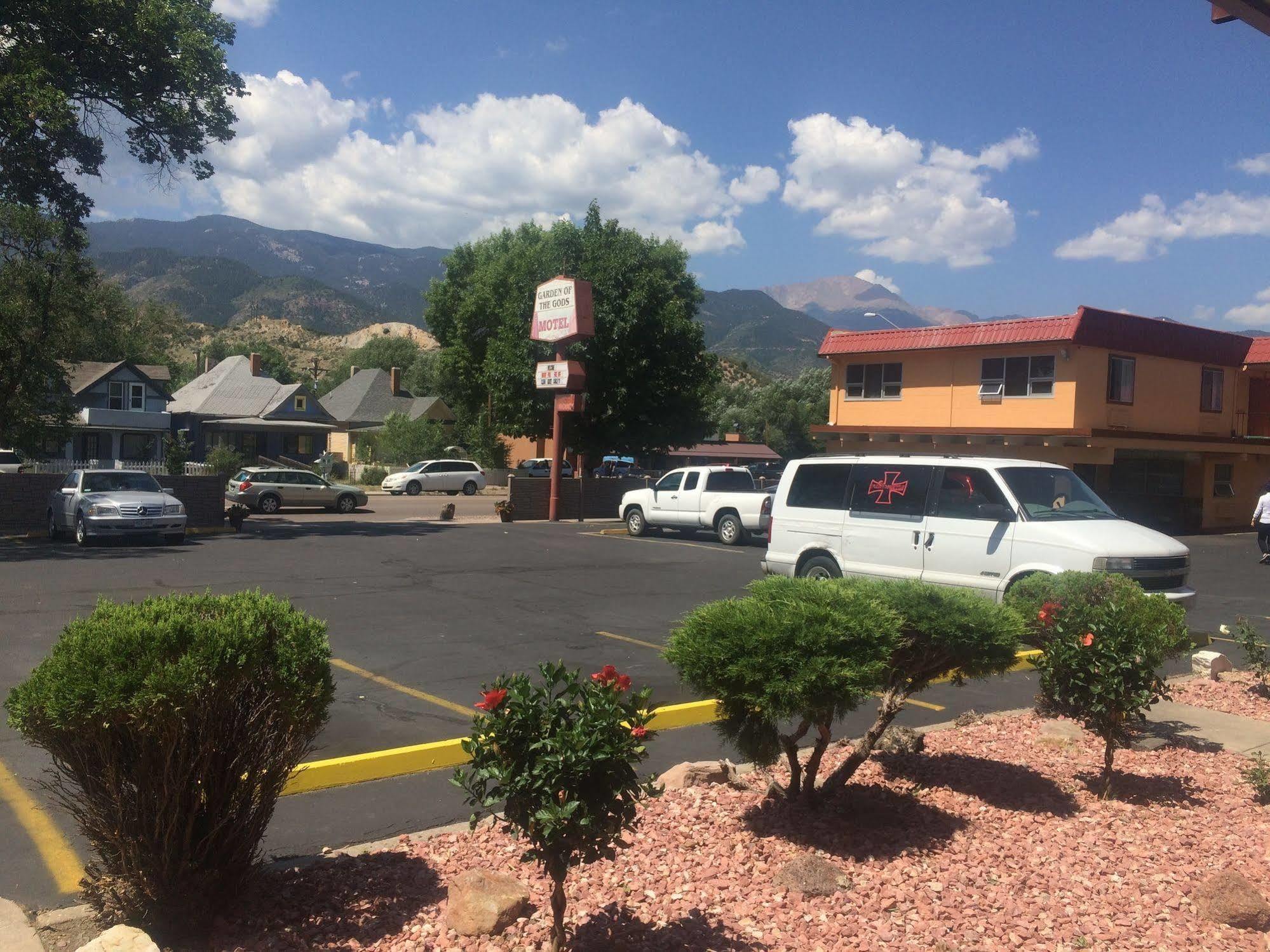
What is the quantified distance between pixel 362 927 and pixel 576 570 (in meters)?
13.8

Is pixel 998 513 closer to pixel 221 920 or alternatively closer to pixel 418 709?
pixel 418 709

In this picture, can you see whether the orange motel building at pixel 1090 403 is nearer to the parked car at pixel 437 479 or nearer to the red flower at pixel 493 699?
the parked car at pixel 437 479

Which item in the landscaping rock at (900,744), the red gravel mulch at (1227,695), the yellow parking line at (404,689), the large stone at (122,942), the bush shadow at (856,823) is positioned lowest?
the yellow parking line at (404,689)

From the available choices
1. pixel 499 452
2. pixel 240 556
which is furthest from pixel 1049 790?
pixel 499 452

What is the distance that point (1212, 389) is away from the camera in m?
34.4

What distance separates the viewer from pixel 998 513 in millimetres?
11352

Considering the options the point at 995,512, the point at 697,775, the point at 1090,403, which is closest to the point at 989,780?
the point at 697,775

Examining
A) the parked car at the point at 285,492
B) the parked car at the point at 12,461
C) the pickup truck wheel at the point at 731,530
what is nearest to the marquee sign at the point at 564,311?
the pickup truck wheel at the point at 731,530

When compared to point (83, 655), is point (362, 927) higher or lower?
lower

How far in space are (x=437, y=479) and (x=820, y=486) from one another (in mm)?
36093

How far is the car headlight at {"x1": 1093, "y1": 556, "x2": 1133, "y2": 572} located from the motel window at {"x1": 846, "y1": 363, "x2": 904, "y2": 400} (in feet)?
79.9

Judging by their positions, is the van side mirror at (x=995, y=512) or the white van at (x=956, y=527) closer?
the white van at (x=956, y=527)

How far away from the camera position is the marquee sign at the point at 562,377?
30578 mm

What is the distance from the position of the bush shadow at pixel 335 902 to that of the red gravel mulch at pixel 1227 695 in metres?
6.66
